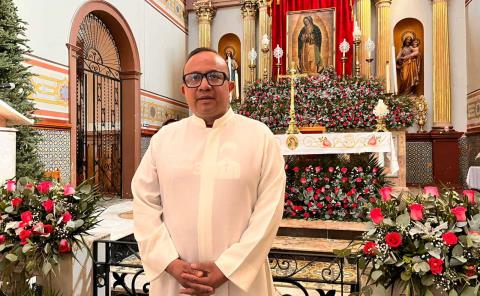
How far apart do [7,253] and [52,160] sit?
4.04 metres

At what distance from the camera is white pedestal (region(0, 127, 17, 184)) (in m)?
3.50

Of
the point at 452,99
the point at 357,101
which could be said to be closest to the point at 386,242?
the point at 357,101

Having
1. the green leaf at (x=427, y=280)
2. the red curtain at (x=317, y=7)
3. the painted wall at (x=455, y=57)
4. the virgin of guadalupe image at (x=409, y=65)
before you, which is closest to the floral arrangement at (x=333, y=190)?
the green leaf at (x=427, y=280)

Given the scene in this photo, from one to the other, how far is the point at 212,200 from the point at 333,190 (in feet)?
12.7

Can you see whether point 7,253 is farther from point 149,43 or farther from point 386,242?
point 149,43

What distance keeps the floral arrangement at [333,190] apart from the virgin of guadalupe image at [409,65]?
5.41 meters

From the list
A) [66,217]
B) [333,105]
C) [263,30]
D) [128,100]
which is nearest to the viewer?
[66,217]

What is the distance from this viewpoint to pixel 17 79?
4625mm

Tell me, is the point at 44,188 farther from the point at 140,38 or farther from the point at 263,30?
the point at 263,30

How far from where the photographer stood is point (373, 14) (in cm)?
1035

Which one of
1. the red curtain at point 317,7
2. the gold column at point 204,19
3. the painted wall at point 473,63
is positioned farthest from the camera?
the gold column at point 204,19

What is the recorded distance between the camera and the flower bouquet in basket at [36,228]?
2.21 metres

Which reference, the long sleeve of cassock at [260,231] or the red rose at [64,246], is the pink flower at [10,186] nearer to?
the red rose at [64,246]

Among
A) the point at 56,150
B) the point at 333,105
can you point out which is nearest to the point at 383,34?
the point at 333,105
